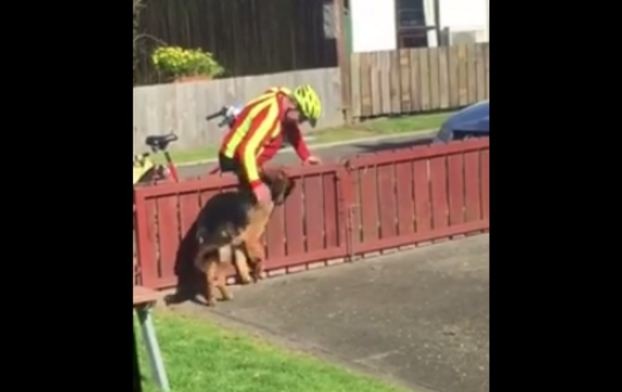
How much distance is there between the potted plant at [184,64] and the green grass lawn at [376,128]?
1.38 meters

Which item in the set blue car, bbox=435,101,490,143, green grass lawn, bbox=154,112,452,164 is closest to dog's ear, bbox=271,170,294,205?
blue car, bbox=435,101,490,143

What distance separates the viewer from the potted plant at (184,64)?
1216cm

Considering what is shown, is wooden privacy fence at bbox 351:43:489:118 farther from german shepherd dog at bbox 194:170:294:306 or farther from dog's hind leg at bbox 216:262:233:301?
dog's hind leg at bbox 216:262:233:301

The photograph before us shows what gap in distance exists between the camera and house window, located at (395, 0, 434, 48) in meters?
14.0

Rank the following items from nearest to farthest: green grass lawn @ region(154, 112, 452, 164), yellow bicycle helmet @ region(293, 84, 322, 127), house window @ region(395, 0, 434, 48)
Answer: yellow bicycle helmet @ region(293, 84, 322, 127) < green grass lawn @ region(154, 112, 452, 164) < house window @ region(395, 0, 434, 48)

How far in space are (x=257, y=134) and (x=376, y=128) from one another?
685 centimetres

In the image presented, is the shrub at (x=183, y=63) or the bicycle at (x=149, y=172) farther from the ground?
the shrub at (x=183, y=63)

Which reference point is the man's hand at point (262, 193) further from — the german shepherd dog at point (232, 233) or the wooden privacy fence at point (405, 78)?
the wooden privacy fence at point (405, 78)

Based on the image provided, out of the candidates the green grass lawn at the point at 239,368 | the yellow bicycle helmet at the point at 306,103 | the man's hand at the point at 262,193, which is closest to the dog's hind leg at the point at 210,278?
the man's hand at the point at 262,193

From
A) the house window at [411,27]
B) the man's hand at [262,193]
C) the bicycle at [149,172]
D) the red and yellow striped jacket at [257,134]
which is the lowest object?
the man's hand at [262,193]

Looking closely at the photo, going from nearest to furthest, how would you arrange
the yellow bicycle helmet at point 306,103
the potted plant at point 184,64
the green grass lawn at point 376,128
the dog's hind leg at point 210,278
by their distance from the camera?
the dog's hind leg at point 210,278
the yellow bicycle helmet at point 306,103
the green grass lawn at point 376,128
the potted plant at point 184,64

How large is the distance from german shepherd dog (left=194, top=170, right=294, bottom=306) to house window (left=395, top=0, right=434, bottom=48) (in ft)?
27.9
